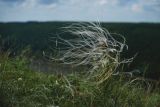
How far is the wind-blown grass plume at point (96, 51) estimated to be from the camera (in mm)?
5559

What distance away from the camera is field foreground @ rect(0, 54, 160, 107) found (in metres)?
5.36

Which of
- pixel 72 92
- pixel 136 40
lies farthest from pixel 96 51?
pixel 136 40

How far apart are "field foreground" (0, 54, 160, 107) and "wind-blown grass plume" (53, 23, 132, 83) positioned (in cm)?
14

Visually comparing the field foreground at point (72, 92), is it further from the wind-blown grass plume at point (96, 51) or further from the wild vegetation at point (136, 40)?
the wild vegetation at point (136, 40)

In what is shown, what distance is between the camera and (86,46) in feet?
19.0

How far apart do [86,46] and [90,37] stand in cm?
12

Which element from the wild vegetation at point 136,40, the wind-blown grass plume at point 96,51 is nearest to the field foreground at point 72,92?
the wind-blown grass plume at point 96,51

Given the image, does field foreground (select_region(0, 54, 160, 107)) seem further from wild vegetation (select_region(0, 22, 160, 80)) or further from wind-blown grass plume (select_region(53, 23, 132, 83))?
wild vegetation (select_region(0, 22, 160, 80))

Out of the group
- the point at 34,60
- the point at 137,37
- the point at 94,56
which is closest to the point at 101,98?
the point at 94,56

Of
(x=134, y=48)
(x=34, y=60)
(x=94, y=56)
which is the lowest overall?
(x=134, y=48)

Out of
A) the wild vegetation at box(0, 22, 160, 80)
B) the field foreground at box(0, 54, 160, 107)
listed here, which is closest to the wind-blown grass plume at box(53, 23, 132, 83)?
the field foreground at box(0, 54, 160, 107)

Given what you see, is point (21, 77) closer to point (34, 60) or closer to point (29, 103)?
point (29, 103)

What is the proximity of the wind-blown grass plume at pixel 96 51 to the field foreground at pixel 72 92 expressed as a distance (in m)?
0.14

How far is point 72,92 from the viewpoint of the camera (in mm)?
5398
